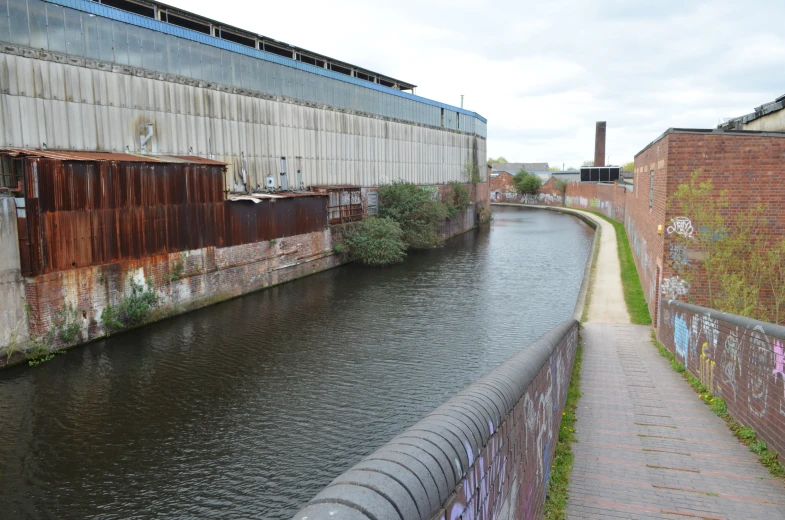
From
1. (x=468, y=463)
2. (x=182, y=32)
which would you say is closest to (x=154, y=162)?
(x=182, y=32)

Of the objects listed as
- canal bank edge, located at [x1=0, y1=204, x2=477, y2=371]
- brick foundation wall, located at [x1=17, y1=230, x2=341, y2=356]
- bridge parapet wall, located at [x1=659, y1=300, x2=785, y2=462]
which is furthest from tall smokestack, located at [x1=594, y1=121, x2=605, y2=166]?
bridge parapet wall, located at [x1=659, y1=300, x2=785, y2=462]

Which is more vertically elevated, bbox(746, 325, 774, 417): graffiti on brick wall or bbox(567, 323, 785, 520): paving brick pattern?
bbox(746, 325, 774, 417): graffiti on brick wall

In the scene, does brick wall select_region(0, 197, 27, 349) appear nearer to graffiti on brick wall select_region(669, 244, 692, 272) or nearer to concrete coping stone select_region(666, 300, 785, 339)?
concrete coping stone select_region(666, 300, 785, 339)

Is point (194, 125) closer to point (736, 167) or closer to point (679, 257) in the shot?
point (679, 257)

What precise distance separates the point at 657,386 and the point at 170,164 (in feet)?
52.4

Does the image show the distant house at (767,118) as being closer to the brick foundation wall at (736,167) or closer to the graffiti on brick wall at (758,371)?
the brick foundation wall at (736,167)

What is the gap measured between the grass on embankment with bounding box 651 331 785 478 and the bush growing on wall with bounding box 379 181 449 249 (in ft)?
78.6

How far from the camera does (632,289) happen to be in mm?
21219

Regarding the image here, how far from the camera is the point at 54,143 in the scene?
16875 millimetres

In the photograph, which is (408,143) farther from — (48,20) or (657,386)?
(657,386)

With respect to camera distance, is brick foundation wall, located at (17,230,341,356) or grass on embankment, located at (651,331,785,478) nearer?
grass on embankment, located at (651,331,785,478)

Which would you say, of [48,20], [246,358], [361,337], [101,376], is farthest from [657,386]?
[48,20]

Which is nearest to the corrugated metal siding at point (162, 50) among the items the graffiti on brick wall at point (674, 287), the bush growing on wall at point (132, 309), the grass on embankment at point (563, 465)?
the bush growing on wall at point (132, 309)

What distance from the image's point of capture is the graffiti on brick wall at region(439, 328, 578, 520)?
11.3ft
